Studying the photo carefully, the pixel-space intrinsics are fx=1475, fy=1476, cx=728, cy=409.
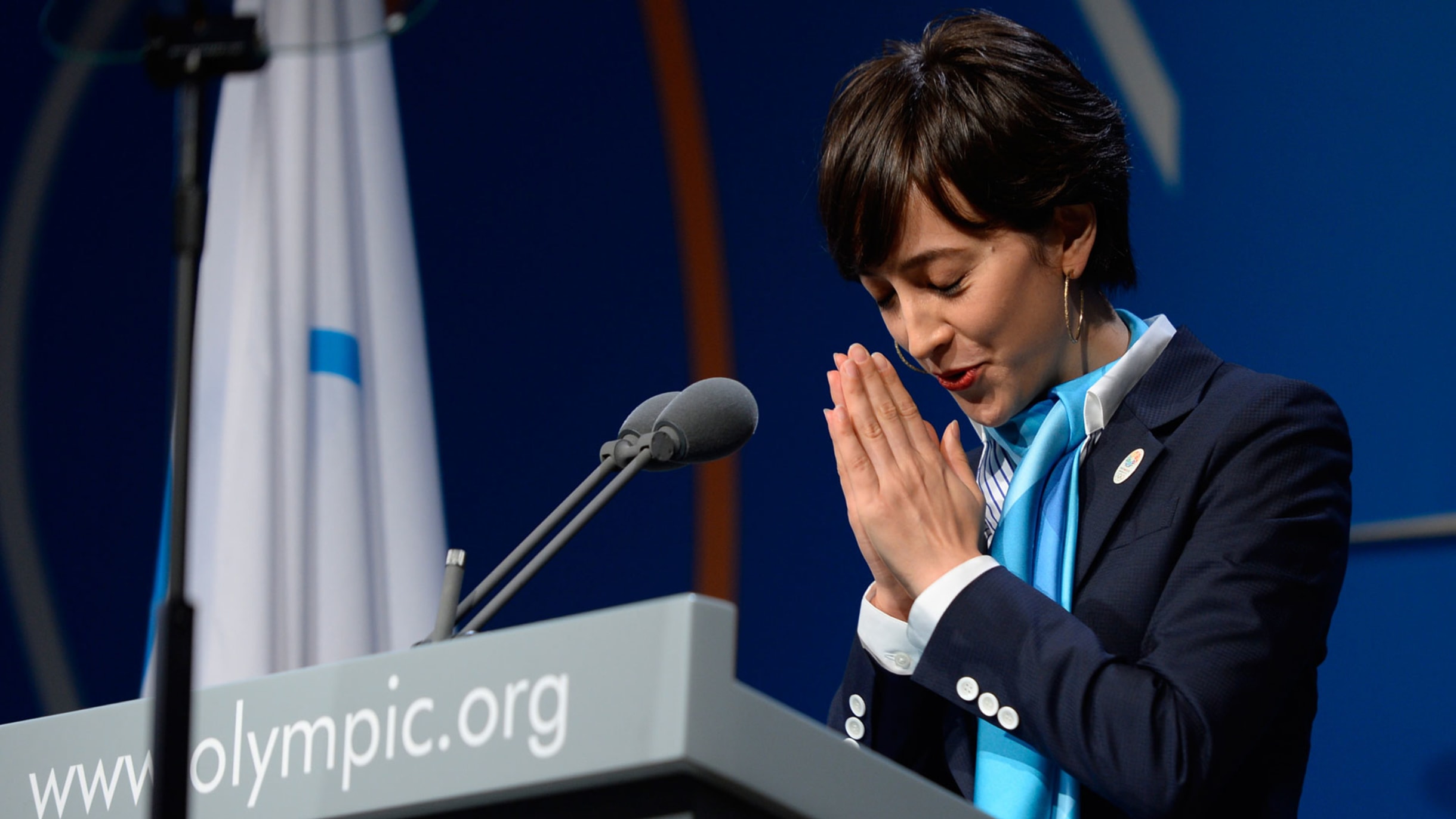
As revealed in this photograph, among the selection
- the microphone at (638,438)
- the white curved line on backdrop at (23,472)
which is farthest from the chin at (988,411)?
the white curved line on backdrop at (23,472)

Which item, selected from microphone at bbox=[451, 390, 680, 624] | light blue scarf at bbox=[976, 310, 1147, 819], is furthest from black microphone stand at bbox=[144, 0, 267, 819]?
light blue scarf at bbox=[976, 310, 1147, 819]

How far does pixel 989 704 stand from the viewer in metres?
1.24

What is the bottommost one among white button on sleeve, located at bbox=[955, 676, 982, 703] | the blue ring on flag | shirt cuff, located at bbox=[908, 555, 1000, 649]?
white button on sleeve, located at bbox=[955, 676, 982, 703]

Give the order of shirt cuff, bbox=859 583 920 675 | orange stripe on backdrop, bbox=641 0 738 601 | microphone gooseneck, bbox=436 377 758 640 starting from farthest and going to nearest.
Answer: orange stripe on backdrop, bbox=641 0 738 601 → shirt cuff, bbox=859 583 920 675 → microphone gooseneck, bbox=436 377 758 640

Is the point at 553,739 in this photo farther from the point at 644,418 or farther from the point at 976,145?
the point at 976,145

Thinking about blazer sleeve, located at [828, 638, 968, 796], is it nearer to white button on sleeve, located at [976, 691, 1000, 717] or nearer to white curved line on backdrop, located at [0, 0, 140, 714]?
white button on sleeve, located at [976, 691, 1000, 717]

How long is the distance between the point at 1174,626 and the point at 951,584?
0.64ft

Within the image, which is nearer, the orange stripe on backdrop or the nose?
the nose

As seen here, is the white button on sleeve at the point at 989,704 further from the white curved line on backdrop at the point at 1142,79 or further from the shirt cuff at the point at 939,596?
the white curved line on backdrop at the point at 1142,79

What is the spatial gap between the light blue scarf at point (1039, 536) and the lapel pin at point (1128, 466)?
0.05 m

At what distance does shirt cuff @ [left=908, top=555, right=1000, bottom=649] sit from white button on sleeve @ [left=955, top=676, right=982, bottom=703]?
0.15 feet

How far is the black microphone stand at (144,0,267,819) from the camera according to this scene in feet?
2.82

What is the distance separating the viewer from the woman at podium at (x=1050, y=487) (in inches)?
48.5

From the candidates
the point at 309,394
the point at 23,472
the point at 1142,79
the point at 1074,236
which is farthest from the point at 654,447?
the point at 23,472
